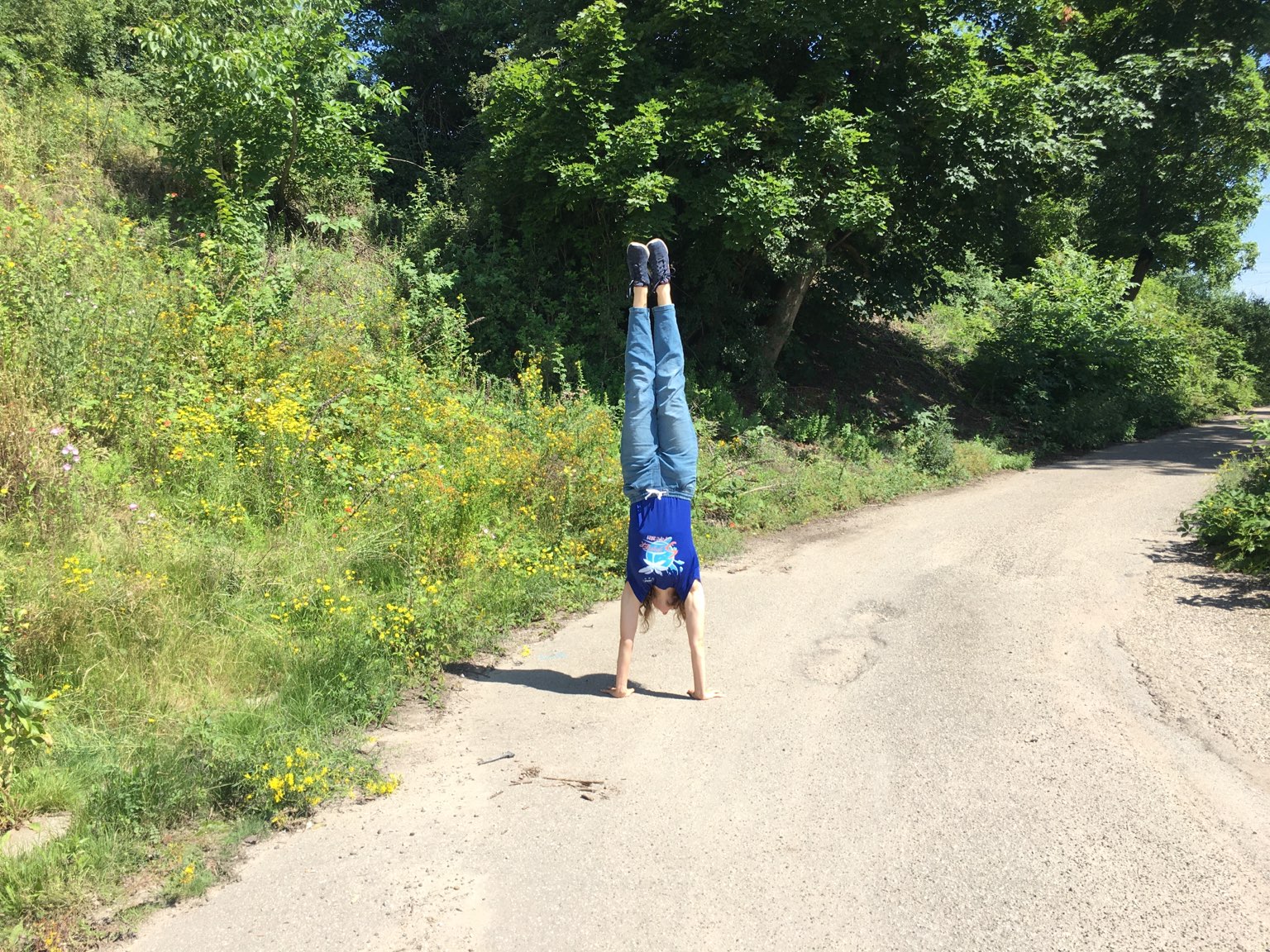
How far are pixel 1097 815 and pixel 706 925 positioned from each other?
203 centimetres

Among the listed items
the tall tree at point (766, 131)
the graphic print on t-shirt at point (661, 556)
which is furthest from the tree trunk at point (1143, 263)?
the graphic print on t-shirt at point (661, 556)

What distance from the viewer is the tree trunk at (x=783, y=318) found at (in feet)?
51.1

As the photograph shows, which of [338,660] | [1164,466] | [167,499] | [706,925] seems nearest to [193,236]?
[167,499]

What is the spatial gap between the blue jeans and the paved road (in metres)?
1.38

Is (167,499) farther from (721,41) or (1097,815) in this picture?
(721,41)

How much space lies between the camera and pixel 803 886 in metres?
3.78

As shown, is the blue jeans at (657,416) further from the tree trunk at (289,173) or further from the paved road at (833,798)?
the tree trunk at (289,173)

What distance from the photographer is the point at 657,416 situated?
5.79 meters

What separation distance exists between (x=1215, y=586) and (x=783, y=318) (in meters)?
9.41

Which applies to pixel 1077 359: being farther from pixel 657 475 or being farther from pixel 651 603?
pixel 651 603

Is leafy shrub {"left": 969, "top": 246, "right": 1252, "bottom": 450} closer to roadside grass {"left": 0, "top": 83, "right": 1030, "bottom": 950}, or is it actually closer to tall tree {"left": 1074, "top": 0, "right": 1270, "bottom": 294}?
tall tree {"left": 1074, "top": 0, "right": 1270, "bottom": 294}

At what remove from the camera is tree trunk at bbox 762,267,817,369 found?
613 inches

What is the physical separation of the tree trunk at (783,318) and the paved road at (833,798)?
29.4 feet

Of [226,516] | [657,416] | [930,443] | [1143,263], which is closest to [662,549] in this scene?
[657,416]
